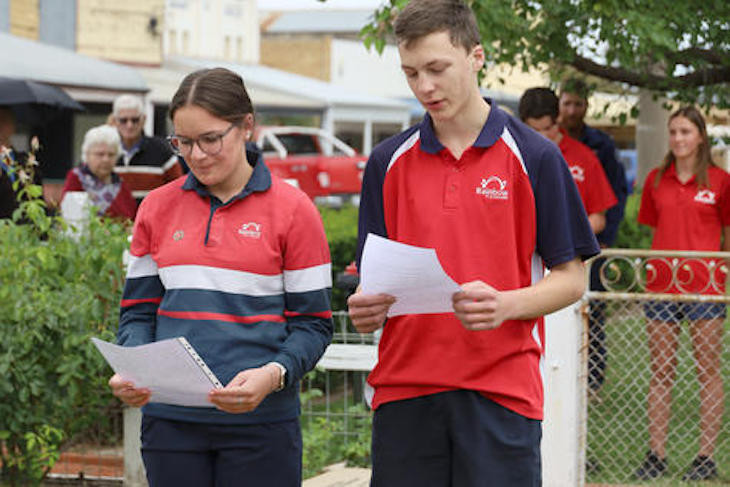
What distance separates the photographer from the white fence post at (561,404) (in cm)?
598

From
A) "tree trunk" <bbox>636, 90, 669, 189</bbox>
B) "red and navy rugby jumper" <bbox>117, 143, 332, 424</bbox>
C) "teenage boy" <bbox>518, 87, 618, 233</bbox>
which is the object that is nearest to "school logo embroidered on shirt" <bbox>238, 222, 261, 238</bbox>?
"red and navy rugby jumper" <bbox>117, 143, 332, 424</bbox>

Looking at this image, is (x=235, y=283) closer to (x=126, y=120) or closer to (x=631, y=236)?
(x=126, y=120)

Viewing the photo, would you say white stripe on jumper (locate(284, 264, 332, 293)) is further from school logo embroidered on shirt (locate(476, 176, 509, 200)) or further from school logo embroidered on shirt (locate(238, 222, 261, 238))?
school logo embroidered on shirt (locate(476, 176, 509, 200))

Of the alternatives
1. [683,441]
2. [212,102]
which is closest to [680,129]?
[683,441]

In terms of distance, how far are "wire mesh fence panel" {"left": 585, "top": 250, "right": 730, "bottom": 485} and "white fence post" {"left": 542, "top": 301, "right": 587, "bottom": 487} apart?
2.13 feet

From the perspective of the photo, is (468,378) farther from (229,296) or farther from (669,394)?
(669,394)

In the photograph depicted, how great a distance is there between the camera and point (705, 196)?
6945 millimetres

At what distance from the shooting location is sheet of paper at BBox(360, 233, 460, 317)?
9.66ft

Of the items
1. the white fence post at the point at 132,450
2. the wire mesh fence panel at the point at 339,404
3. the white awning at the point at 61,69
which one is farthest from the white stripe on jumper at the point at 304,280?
the white awning at the point at 61,69

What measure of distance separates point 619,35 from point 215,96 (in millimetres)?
5012

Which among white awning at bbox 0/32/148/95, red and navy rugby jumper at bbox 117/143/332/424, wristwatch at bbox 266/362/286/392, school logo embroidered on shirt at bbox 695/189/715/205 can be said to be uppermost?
white awning at bbox 0/32/148/95

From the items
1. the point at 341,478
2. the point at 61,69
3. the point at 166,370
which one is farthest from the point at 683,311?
the point at 61,69

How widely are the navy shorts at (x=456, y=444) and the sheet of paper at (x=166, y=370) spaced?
0.46 m

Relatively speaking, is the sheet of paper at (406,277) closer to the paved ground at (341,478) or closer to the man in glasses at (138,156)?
the paved ground at (341,478)
